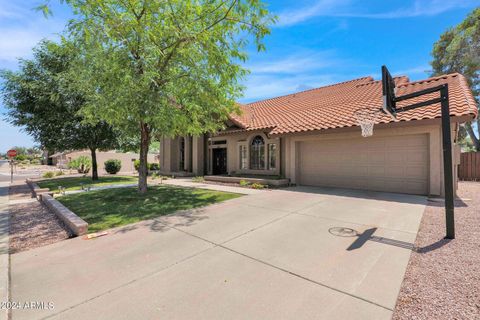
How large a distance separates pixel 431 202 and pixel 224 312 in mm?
8959

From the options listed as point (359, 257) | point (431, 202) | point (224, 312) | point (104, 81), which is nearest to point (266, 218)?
point (359, 257)

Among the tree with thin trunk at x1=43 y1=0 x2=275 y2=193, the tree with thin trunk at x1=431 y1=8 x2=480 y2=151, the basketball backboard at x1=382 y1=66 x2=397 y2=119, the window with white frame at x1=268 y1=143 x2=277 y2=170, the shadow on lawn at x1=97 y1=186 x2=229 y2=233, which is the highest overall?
the tree with thin trunk at x1=431 y1=8 x2=480 y2=151

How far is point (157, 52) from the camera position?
773 cm

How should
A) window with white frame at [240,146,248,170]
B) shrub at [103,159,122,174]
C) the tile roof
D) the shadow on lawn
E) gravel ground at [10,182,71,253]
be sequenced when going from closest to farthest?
gravel ground at [10,182,71,253]
the shadow on lawn
the tile roof
window with white frame at [240,146,248,170]
shrub at [103,159,122,174]

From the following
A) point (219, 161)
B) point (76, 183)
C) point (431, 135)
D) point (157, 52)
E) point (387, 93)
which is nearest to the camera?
point (387, 93)

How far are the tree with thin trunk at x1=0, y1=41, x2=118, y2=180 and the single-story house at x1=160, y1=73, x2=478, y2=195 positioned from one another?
335 inches

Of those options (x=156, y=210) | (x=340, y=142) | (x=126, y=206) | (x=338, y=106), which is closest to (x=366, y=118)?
→ (x=340, y=142)

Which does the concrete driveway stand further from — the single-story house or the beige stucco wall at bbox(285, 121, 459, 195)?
the single-story house

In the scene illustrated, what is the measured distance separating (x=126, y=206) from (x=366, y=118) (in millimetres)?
10013

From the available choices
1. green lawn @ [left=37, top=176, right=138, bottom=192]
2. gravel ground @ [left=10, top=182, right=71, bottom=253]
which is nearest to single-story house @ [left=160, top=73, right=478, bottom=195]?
green lawn @ [left=37, top=176, right=138, bottom=192]

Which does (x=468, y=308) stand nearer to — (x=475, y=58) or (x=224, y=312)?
(x=224, y=312)

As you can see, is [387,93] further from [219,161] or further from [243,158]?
[219,161]

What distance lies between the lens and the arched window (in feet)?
50.4

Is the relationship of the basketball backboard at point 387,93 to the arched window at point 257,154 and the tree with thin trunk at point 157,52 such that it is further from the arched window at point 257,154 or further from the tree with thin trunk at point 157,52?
the arched window at point 257,154
